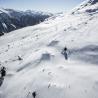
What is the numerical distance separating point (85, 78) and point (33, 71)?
14.3 ft

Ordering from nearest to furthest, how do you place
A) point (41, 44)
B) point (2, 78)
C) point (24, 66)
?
point (2, 78), point (24, 66), point (41, 44)

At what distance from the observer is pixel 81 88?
344 inches

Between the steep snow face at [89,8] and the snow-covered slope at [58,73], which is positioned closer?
the snow-covered slope at [58,73]

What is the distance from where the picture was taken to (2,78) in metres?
12.7

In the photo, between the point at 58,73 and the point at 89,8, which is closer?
the point at 58,73

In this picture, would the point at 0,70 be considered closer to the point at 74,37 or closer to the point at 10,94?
the point at 10,94

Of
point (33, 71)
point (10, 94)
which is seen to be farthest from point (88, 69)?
point (10, 94)

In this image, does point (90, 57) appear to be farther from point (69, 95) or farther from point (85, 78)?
point (69, 95)

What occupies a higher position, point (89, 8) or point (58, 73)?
point (89, 8)

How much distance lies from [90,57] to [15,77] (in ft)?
20.1

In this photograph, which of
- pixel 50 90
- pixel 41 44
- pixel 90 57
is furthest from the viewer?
pixel 41 44

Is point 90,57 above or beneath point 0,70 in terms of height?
above

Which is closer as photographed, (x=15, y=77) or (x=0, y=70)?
(x=15, y=77)

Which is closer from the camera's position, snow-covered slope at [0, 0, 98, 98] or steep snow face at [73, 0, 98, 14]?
snow-covered slope at [0, 0, 98, 98]
